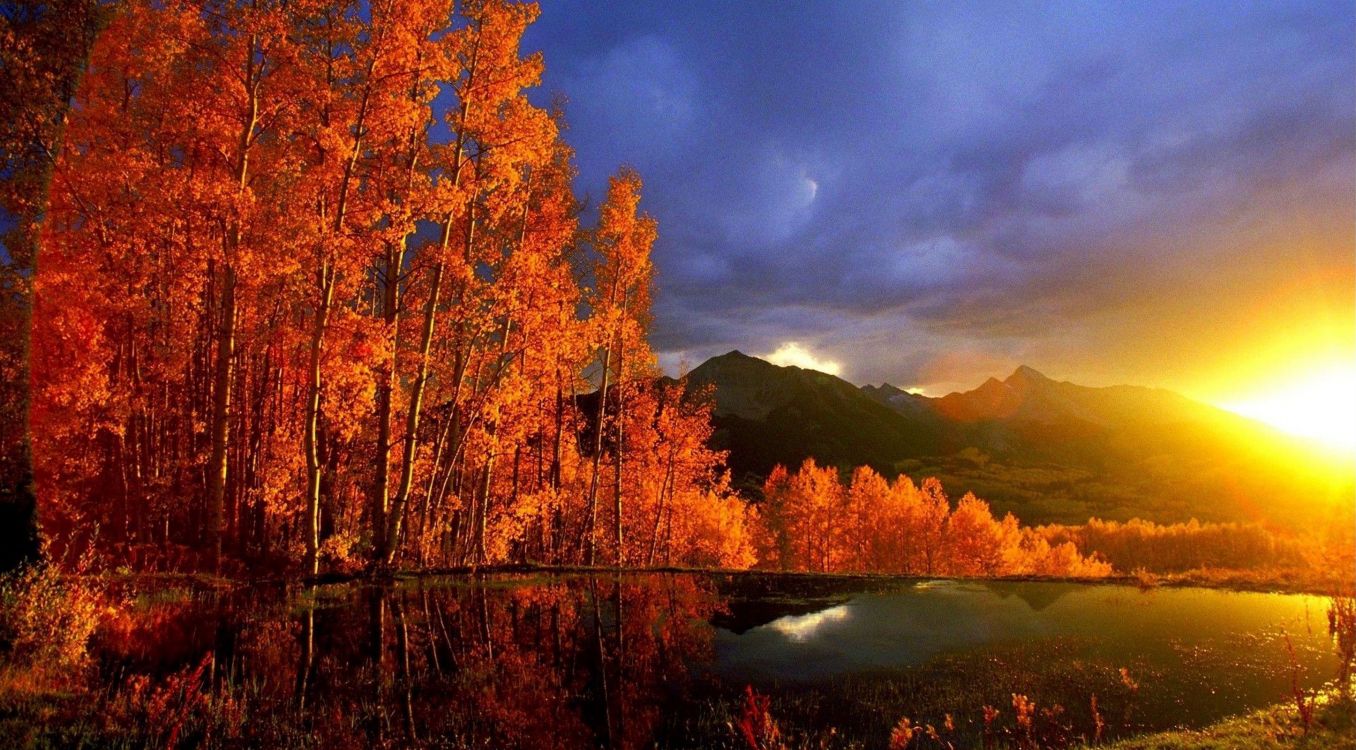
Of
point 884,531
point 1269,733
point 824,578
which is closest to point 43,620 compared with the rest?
point 1269,733

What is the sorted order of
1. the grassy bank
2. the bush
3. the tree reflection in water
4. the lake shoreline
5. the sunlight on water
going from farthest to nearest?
the lake shoreline < the sunlight on water < the bush < the grassy bank < the tree reflection in water

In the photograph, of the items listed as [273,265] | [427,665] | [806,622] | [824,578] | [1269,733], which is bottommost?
[824,578]

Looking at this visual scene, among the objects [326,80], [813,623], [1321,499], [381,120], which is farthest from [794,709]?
[1321,499]

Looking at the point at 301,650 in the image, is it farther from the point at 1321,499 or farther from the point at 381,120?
the point at 1321,499

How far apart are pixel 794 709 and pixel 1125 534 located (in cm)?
13415

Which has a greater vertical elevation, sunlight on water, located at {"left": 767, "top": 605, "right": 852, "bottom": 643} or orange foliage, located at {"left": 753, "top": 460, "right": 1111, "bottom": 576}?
sunlight on water, located at {"left": 767, "top": 605, "right": 852, "bottom": 643}

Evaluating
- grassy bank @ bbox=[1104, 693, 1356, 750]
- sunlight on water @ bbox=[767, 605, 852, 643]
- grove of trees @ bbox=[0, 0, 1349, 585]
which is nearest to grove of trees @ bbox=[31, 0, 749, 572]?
grove of trees @ bbox=[0, 0, 1349, 585]

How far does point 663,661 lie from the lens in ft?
33.8

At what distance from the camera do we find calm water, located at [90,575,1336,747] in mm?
7617

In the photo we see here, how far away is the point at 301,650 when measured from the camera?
32.2ft

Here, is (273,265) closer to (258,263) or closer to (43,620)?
(258,263)

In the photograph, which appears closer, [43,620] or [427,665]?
[43,620]

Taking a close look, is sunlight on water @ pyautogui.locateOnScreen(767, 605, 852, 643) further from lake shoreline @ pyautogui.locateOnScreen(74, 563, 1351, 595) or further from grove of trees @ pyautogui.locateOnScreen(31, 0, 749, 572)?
grove of trees @ pyautogui.locateOnScreen(31, 0, 749, 572)

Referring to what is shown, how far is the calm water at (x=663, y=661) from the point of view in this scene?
762 centimetres
